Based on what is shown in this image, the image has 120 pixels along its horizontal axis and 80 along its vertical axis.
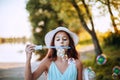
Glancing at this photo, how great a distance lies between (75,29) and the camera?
87.6 inches

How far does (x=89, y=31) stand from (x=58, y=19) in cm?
25

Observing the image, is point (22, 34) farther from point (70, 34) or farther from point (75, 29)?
point (70, 34)

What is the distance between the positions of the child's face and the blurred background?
3.16 ft

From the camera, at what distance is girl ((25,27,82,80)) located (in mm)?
1152

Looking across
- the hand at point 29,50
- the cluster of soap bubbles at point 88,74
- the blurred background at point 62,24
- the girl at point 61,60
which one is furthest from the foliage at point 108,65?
the hand at point 29,50

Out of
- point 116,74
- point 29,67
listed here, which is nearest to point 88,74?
point 29,67

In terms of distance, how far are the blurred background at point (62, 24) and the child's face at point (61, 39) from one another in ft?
3.16

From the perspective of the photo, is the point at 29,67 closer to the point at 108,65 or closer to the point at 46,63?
the point at 46,63

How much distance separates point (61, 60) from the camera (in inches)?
46.8

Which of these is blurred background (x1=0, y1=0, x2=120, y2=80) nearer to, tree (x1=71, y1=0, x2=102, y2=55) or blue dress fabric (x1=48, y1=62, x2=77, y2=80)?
tree (x1=71, y1=0, x2=102, y2=55)

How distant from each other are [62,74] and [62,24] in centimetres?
110

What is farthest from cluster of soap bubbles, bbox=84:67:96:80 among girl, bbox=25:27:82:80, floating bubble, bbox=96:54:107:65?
floating bubble, bbox=96:54:107:65

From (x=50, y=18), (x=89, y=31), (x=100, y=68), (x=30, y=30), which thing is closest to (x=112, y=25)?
(x=89, y=31)

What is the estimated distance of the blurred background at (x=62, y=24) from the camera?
2160 millimetres
